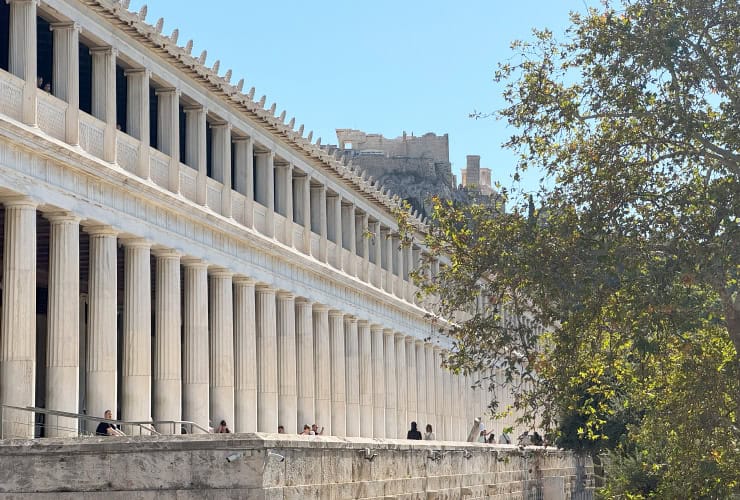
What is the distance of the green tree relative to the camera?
73.0 feet

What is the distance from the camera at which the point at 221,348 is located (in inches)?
1464

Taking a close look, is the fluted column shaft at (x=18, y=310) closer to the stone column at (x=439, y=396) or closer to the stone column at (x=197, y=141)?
the stone column at (x=197, y=141)

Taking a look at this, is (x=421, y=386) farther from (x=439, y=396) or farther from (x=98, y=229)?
(x=98, y=229)

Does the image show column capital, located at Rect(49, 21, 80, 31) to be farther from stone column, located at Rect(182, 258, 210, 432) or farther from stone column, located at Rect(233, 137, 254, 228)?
stone column, located at Rect(233, 137, 254, 228)

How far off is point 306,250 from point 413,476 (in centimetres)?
2049

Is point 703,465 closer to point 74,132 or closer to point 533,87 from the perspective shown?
point 533,87

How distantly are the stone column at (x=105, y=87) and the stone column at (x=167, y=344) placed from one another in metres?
3.92

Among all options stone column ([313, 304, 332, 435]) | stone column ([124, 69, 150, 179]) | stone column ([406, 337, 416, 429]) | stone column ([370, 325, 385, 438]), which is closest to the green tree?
stone column ([124, 69, 150, 179])

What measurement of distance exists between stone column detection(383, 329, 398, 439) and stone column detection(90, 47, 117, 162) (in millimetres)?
24121

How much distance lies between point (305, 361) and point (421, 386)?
16.1 metres

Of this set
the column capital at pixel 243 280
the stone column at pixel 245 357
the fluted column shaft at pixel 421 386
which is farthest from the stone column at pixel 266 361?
the fluted column shaft at pixel 421 386

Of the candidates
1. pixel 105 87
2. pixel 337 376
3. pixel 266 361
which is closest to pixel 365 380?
pixel 337 376

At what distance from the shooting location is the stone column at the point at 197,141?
36.4m

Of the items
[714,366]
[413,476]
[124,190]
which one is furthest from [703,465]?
[124,190]
